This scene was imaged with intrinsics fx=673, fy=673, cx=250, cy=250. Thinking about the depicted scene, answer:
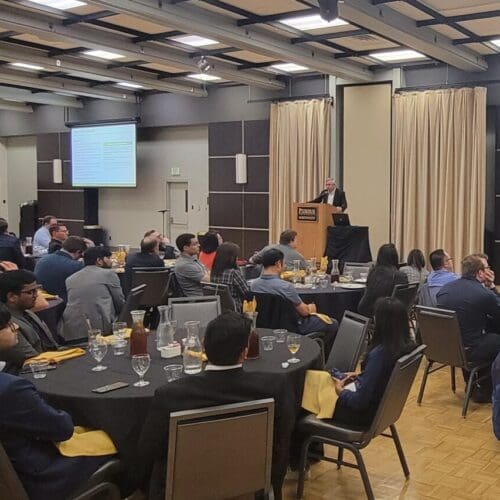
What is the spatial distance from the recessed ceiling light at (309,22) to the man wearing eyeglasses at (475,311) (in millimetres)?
4336

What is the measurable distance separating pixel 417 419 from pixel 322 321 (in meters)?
1.09

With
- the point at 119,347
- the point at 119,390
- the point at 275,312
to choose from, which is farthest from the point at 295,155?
the point at 119,390

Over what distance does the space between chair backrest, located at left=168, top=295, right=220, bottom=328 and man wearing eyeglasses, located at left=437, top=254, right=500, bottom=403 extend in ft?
5.81

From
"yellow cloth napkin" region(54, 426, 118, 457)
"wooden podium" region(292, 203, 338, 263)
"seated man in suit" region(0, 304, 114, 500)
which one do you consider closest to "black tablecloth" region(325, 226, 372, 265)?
"wooden podium" region(292, 203, 338, 263)

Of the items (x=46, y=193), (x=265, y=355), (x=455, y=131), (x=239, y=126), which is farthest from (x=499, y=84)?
(x=46, y=193)

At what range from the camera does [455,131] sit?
10.8 meters

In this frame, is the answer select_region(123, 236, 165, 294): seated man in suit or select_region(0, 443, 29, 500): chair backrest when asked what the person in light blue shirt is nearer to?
select_region(123, 236, 165, 294): seated man in suit

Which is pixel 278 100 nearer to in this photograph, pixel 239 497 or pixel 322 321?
pixel 322 321

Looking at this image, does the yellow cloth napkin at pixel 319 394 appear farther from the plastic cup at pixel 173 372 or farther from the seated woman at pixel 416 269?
the seated woman at pixel 416 269

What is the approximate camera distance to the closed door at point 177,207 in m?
14.4

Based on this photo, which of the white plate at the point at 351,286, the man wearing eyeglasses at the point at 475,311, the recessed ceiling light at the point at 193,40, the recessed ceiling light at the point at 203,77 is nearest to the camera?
the man wearing eyeglasses at the point at 475,311

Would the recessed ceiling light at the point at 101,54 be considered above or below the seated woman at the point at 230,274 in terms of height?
above

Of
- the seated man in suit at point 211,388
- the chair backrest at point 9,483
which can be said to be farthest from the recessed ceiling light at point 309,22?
the chair backrest at point 9,483

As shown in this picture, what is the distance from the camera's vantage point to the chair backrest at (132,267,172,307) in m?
6.83
